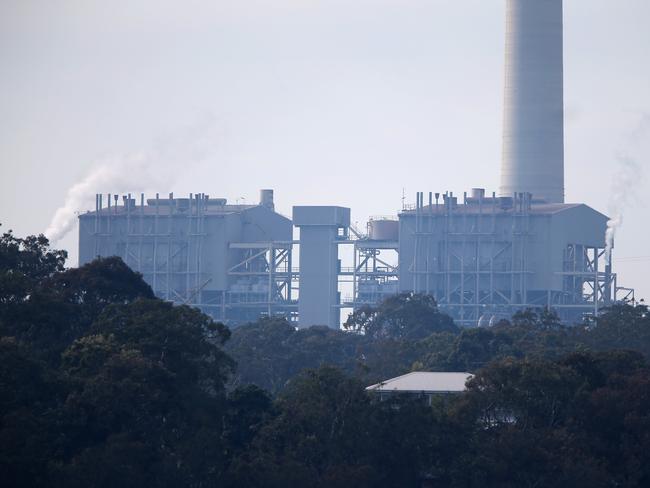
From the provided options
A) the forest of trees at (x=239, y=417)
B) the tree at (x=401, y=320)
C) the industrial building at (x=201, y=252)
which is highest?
the industrial building at (x=201, y=252)

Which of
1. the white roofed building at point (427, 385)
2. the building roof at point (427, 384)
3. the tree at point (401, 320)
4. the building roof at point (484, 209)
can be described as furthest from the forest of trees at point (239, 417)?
the building roof at point (484, 209)

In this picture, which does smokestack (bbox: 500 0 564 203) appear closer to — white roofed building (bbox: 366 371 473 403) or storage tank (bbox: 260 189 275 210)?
storage tank (bbox: 260 189 275 210)

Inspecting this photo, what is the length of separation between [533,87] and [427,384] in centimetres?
9371

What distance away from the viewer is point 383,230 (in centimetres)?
17575

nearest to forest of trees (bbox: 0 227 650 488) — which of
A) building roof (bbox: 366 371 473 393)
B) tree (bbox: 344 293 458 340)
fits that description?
building roof (bbox: 366 371 473 393)

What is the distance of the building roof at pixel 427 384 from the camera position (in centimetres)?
8156

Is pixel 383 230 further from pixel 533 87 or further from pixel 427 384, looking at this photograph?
pixel 427 384

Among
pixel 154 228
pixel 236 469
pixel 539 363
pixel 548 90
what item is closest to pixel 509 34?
pixel 548 90

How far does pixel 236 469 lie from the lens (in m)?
63.5

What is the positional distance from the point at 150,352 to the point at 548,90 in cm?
11259

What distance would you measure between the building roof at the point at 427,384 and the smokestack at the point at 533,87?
292 feet

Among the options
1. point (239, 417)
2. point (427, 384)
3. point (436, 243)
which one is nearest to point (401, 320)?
point (436, 243)

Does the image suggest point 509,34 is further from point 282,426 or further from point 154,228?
point 282,426

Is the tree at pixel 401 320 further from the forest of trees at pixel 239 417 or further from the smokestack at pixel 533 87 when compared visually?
the forest of trees at pixel 239 417
